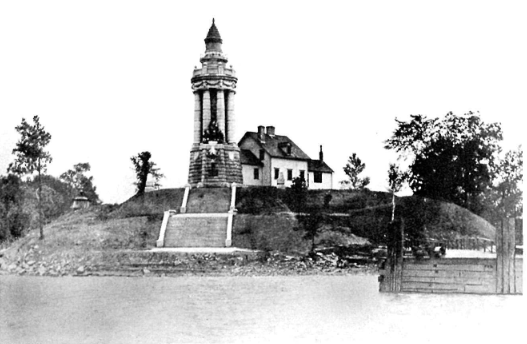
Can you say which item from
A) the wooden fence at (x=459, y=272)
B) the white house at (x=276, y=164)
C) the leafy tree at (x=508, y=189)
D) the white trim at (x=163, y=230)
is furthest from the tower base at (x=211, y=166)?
the leafy tree at (x=508, y=189)

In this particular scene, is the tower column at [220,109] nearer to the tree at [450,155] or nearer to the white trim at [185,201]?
the white trim at [185,201]

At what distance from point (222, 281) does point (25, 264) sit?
9004mm

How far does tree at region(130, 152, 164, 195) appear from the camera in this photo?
31638 millimetres

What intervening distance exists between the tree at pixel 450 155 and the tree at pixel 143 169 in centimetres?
887

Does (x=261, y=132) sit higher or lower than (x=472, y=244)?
higher

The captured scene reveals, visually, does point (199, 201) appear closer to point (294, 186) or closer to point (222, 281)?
point (294, 186)

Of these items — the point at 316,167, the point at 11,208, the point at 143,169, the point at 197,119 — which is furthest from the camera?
the point at 316,167

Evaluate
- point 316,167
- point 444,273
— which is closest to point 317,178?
point 316,167

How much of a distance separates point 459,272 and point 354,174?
15.8 m

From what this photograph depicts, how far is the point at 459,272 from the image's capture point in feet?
69.6

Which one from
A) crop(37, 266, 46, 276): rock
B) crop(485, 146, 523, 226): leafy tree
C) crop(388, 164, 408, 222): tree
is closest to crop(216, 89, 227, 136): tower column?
crop(37, 266, 46, 276): rock

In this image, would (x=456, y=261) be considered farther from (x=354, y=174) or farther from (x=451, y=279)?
(x=354, y=174)

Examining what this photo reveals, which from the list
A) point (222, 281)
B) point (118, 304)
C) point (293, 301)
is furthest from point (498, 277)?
point (222, 281)

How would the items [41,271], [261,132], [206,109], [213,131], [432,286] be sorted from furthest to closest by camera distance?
[261,132] → [213,131] → [206,109] → [41,271] → [432,286]
